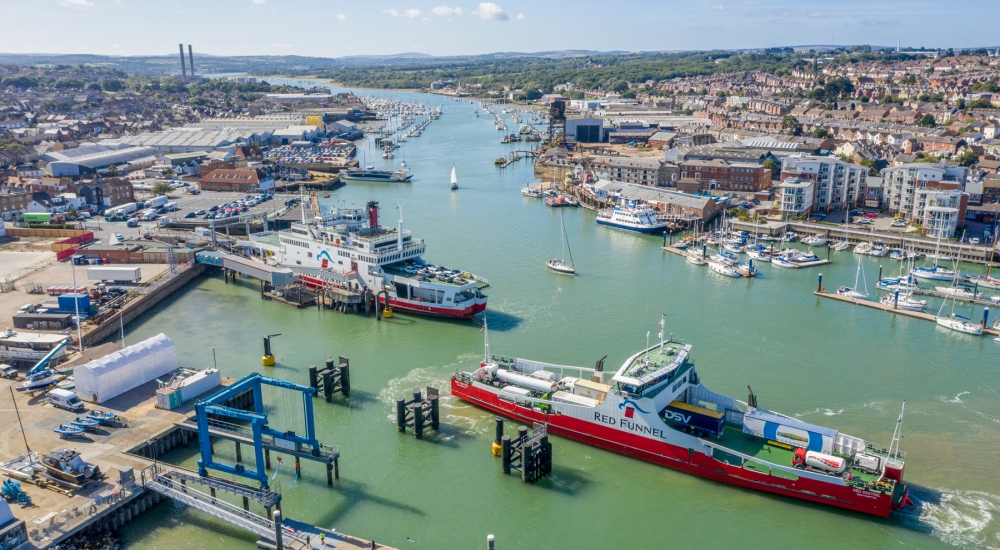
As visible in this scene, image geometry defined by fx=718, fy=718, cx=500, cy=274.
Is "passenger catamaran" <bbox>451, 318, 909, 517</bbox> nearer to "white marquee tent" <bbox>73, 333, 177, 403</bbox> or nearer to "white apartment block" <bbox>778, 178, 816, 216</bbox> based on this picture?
"white marquee tent" <bbox>73, 333, 177, 403</bbox>


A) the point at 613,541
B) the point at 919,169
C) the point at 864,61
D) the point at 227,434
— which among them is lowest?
the point at 613,541

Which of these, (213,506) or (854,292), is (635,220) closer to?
(854,292)

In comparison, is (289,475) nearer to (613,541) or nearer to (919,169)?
(613,541)

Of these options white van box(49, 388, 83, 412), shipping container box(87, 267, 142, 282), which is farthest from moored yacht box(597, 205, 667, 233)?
white van box(49, 388, 83, 412)

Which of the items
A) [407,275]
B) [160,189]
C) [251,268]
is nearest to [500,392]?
[407,275]

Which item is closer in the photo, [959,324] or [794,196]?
[959,324]

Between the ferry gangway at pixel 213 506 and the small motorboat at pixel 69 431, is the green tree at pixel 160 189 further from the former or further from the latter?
the ferry gangway at pixel 213 506

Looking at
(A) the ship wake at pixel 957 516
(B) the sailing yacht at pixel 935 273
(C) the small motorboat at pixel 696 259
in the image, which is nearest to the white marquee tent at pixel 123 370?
(A) the ship wake at pixel 957 516

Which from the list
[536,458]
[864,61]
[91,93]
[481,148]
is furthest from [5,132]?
[864,61]
